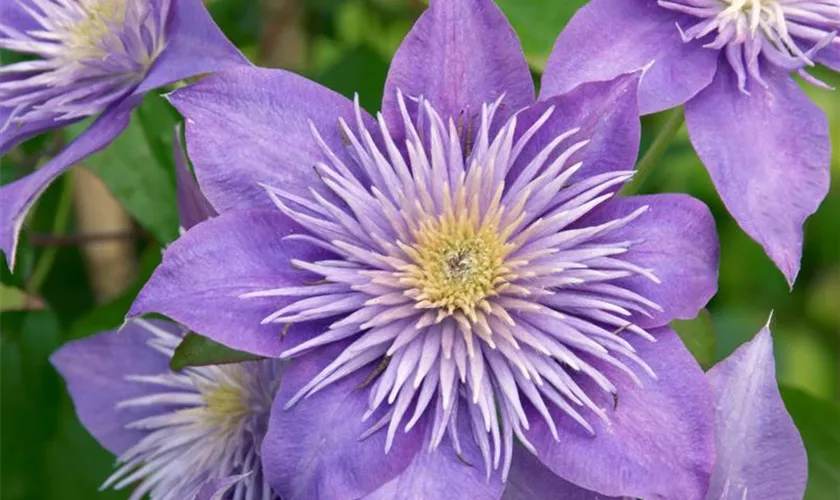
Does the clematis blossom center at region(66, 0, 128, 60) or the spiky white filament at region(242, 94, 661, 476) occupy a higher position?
the clematis blossom center at region(66, 0, 128, 60)

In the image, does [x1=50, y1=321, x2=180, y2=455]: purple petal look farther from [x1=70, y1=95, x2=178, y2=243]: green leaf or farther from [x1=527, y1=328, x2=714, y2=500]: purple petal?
[x1=527, y1=328, x2=714, y2=500]: purple petal

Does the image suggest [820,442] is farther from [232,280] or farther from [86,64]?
[86,64]

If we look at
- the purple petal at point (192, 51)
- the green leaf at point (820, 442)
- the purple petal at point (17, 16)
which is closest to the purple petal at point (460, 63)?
the purple petal at point (192, 51)

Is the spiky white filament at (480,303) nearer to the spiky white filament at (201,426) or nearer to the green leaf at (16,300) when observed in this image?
the spiky white filament at (201,426)

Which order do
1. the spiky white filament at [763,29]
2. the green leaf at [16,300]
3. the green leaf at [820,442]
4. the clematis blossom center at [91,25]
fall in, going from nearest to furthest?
the spiky white filament at [763,29], the clematis blossom center at [91,25], the green leaf at [820,442], the green leaf at [16,300]

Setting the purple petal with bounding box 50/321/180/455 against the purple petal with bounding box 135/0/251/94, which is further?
the purple petal with bounding box 50/321/180/455

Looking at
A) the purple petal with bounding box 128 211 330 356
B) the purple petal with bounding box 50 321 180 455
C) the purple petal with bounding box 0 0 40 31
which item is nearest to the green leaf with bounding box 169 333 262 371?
the purple petal with bounding box 128 211 330 356

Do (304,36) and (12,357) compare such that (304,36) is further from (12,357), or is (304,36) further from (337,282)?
(337,282)

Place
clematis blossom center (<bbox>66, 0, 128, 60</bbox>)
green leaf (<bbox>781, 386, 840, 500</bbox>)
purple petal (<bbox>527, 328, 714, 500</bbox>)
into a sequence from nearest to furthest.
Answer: purple petal (<bbox>527, 328, 714, 500</bbox>), clematis blossom center (<bbox>66, 0, 128, 60</bbox>), green leaf (<bbox>781, 386, 840, 500</bbox>)

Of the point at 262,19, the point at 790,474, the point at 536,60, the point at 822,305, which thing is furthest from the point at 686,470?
the point at 822,305
